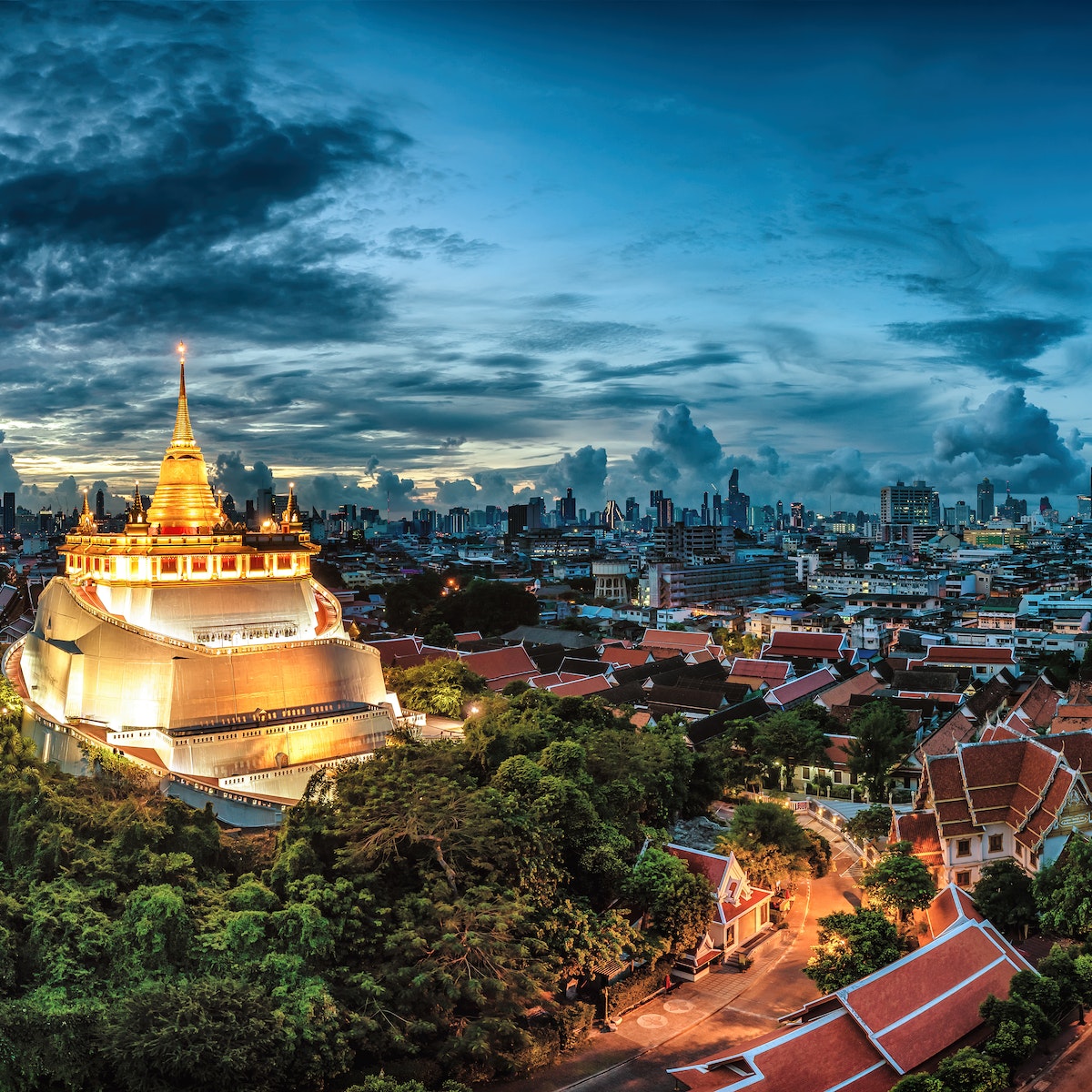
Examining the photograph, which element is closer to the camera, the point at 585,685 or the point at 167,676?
the point at 167,676

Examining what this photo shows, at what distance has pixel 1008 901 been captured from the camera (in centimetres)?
2405

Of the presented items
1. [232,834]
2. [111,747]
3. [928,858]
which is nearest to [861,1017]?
[928,858]

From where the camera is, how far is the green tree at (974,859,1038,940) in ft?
77.6

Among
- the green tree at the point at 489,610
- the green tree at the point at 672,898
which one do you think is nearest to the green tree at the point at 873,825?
the green tree at the point at 672,898

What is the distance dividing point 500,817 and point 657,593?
8358 cm

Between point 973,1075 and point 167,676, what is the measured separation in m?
20.1

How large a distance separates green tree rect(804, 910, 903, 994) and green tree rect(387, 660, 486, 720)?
15.9 meters

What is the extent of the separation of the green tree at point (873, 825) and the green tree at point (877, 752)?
19.5 ft

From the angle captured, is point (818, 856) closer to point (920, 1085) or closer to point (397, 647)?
point (920, 1085)

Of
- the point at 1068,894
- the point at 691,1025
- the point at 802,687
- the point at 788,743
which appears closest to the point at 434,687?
the point at 788,743

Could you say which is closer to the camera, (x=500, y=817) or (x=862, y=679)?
(x=500, y=817)

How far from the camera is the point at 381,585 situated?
10100 cm

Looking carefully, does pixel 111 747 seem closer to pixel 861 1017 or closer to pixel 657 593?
pixel 861 1017

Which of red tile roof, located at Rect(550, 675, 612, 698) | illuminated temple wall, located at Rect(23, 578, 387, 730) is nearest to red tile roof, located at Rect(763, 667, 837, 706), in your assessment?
red tile roof, located at Rect(550, 675, 612, 698)
